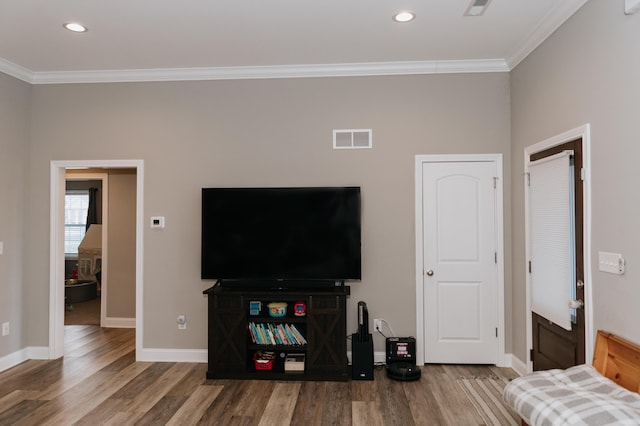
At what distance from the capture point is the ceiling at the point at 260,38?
2.97m

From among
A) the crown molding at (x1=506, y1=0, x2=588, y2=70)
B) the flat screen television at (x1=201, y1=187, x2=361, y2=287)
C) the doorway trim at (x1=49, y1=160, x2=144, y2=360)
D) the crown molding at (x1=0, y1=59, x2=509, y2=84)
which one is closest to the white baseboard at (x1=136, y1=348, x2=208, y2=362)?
the doorway trim at (x1=49, y1=160, x2=144, y2=360)

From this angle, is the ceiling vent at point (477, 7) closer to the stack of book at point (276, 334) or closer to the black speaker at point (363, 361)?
the black speaker at point (363, 361)

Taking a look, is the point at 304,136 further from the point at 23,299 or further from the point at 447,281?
the point at 23,299

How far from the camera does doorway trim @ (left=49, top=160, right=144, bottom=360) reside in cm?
421

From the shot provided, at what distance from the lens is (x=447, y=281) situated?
4.02m

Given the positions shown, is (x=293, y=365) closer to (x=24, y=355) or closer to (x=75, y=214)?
(x=24, y=355)

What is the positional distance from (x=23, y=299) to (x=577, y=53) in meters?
5.37

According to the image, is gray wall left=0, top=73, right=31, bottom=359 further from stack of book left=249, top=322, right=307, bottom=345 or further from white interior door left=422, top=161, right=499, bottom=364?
white interior door left=422, top=161, right=499, bottom=364

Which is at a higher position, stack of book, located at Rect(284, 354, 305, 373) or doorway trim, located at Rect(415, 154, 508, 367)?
doorway trim, located at Rect(415, 154, 508, 367)

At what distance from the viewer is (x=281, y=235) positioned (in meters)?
3.91

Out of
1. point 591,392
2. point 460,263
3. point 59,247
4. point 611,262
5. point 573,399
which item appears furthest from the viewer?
point 59,247

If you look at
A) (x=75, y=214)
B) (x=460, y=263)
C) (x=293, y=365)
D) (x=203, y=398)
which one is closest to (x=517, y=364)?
(x=460, y=263)

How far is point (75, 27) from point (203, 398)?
3100 mm

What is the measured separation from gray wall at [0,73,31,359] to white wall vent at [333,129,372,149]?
3.18 metres
